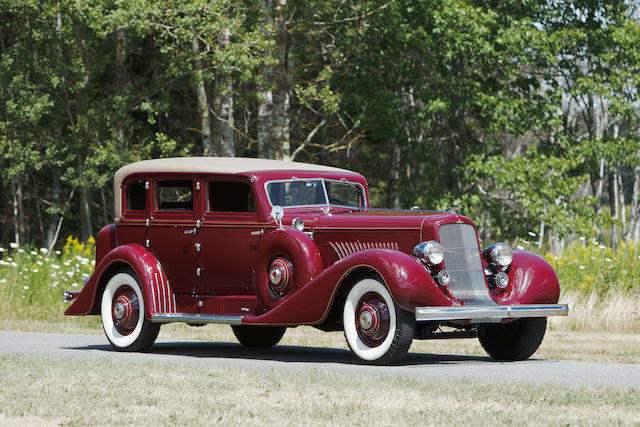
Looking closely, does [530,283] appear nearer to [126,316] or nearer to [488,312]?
[488,312]

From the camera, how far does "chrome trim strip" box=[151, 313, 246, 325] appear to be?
11.4 m

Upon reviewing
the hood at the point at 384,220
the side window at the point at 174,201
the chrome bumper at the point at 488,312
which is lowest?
the chrome bumper at the point at 488,312

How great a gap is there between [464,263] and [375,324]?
1133mm

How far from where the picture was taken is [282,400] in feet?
25.7

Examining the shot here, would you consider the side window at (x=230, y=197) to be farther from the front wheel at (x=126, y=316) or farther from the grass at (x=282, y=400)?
the grass at (x=282, y=400)

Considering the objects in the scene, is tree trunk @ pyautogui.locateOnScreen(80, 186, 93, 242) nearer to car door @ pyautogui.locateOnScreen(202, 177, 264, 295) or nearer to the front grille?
car door @ pyautogui.locateOnScreen(202, 177, 264, 295)

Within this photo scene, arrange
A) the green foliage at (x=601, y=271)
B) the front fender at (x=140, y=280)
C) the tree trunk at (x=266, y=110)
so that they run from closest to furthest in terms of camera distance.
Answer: the front fender at (x=140, y=280), the green foliage at (x=601, y=271), the tree trunk at (x=266, y=110)

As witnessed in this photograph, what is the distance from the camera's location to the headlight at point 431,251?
10.3 metres

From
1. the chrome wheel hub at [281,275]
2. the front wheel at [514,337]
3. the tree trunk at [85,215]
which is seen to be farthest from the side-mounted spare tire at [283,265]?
the tree trunk at [85,215]

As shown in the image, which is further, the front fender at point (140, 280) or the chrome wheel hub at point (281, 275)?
the front fender at point (140, 280)

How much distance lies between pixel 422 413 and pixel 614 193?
3354cm

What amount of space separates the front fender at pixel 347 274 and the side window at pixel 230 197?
4.15 ft

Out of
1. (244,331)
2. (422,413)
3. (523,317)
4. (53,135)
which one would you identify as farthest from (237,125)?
(422,413)

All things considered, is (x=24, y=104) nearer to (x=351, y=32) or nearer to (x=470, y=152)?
(x=351, y=32)
